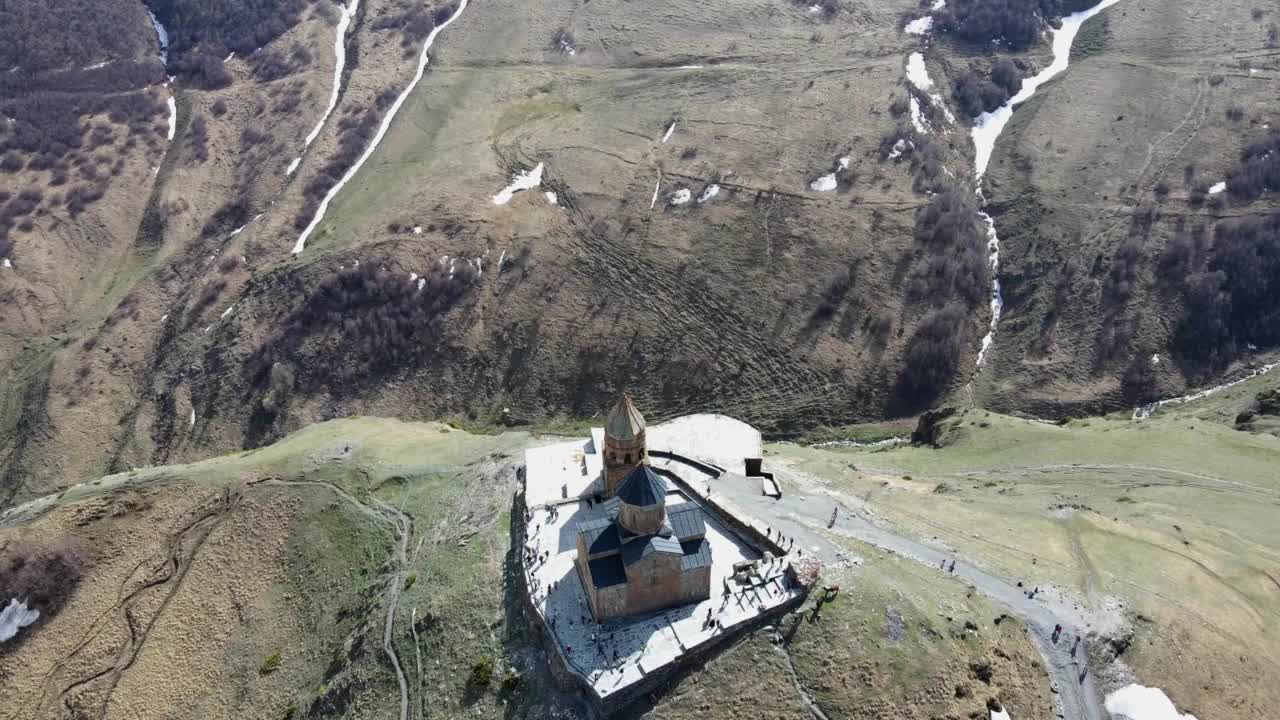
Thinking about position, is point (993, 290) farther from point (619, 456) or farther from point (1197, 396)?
point (619, 456)

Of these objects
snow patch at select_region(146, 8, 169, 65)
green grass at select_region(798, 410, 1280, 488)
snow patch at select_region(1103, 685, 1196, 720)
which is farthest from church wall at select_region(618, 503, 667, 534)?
snow patch at select_region(146, 8, 169, 65)

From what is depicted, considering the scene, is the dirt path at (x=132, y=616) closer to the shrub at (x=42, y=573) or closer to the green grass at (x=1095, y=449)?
the shrub at (x=42, y=573)

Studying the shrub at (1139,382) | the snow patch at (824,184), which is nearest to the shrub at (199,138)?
the snow patch at (824,184)

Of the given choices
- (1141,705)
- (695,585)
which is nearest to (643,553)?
(695,585)

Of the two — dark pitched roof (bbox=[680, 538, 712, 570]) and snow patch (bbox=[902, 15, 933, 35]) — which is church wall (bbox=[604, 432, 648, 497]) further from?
snow patch (bbox=[902, 15, 933, 35])

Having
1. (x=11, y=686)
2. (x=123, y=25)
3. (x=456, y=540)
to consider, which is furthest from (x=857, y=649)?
(x=123, y=25)

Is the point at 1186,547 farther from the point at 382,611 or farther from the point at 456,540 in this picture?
the point at 382,611
